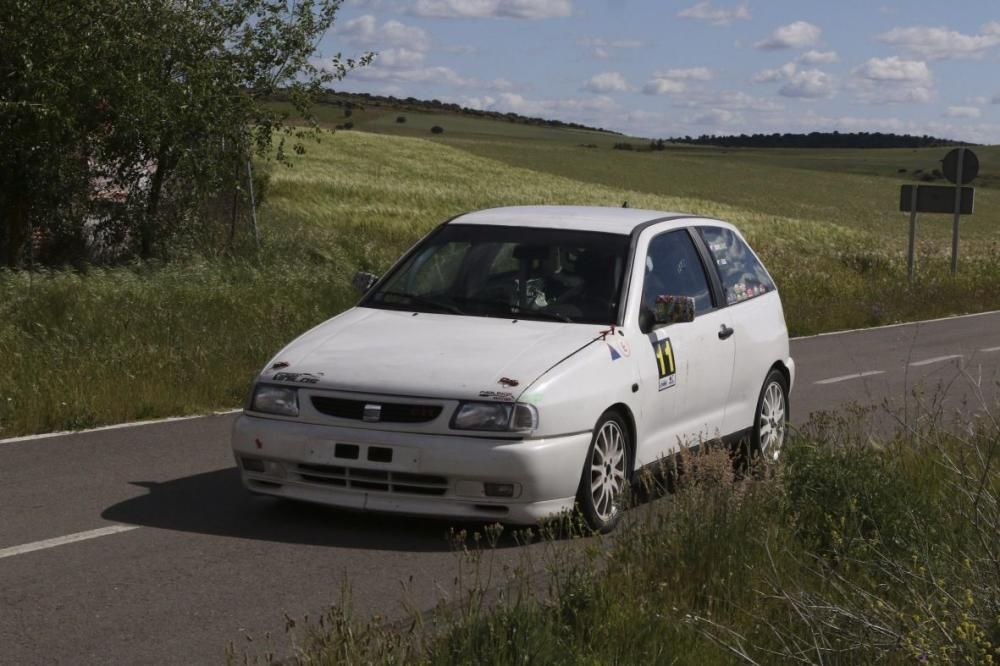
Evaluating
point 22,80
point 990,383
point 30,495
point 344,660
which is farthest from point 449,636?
point 22,80

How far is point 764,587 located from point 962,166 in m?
26.1

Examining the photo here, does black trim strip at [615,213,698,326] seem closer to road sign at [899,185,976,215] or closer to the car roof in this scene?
the car roof

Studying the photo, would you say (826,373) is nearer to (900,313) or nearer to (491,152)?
(900,313)

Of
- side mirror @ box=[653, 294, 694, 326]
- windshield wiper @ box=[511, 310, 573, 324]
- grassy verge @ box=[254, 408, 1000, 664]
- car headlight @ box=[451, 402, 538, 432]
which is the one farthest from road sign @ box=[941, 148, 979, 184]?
car headlight @ box=[451, 402, 538, 432]

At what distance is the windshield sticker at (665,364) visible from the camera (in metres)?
8.91

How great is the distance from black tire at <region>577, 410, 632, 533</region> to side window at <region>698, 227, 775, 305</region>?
2.00m

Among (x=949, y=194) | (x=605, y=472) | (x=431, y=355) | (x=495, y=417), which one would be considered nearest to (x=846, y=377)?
(x=605, y=472)

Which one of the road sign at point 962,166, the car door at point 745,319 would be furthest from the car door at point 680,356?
the road sign at point 962,166

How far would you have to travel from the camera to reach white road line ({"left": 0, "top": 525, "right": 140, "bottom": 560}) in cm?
766

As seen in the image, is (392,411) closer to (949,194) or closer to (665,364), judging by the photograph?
(665,364)

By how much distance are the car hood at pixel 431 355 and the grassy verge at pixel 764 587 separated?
88cm

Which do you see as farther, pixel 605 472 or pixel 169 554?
pixel 605 472

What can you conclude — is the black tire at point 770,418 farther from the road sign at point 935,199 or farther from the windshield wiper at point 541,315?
the road sign at point 935,199

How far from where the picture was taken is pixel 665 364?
898 centimetres
